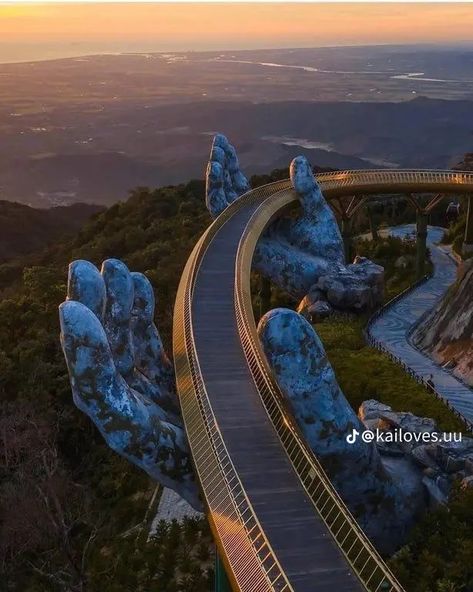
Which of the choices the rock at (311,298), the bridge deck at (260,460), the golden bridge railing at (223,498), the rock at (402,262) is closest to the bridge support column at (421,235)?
the rock at (402,262)

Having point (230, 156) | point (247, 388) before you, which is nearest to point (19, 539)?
point (247, 388)

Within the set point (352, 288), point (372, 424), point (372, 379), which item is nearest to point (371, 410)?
point (372, 424)

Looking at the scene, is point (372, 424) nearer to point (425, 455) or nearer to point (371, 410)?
point (371, 410)

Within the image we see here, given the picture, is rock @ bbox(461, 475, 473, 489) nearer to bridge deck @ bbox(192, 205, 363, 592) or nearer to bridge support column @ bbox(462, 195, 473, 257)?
bridge deck @ bbox(192, 205, 363, 592)

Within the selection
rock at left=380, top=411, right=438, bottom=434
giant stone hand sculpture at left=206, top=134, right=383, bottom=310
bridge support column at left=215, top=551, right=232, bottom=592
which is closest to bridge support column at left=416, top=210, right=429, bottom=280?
giant stone hand sculpture at left=206, top=134, right=383, bottom=310

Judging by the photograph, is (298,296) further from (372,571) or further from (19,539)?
(372,571)

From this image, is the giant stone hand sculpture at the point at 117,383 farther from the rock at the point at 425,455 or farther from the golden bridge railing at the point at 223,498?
the rock at the point at 425,455
